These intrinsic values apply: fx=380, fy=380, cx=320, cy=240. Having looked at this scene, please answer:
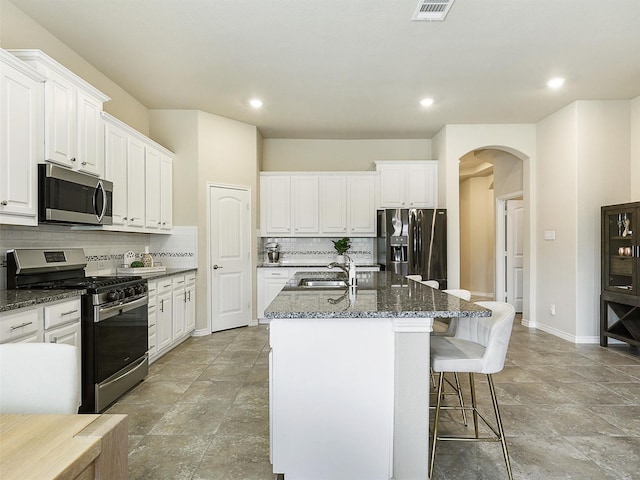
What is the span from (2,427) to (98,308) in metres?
1.98

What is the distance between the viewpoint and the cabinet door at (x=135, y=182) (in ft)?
12.9

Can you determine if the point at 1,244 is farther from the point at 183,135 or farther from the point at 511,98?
the point at 511,98

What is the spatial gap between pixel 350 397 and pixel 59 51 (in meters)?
3.76

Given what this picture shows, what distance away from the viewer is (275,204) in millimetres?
6117

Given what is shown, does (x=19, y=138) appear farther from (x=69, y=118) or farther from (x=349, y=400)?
(x=349, y=400)

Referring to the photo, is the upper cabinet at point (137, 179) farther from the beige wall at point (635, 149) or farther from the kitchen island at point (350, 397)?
the beige wall at point (635, 149)

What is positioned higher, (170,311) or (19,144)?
(19,144)

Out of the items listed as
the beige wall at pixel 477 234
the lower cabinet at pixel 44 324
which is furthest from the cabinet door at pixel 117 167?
the beige wall at pixel 477 234

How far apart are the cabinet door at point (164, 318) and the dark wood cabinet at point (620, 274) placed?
4989 mm

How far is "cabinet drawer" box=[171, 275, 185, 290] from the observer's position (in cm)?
434

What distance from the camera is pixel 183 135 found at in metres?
5.10

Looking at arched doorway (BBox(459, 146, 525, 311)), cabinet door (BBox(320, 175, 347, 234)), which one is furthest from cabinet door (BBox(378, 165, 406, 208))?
arched doorway (BBox(459, 146, 525, 311))

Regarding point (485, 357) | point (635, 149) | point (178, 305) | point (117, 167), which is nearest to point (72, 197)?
point (117, 167)

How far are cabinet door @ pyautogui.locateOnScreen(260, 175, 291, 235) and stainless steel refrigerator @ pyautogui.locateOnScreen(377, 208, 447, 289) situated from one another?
162 centimetres
